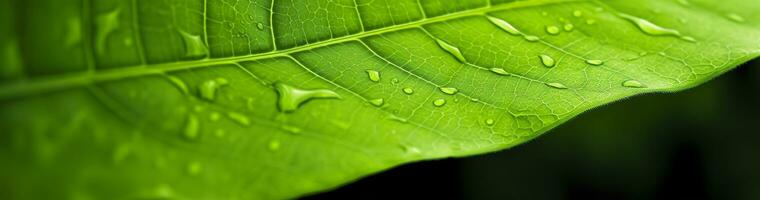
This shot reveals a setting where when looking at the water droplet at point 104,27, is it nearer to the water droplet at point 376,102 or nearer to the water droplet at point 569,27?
the water droplet at point 376,102

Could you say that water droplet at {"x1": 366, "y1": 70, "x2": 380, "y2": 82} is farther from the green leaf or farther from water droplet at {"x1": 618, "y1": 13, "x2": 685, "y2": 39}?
water droplet at {"x1": 618, "y1": 13, "x2": 685, "y2": 39}

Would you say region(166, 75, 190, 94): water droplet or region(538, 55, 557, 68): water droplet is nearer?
region(166, 75, 190, 94): water droplet

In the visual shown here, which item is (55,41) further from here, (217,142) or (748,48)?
(748,48)

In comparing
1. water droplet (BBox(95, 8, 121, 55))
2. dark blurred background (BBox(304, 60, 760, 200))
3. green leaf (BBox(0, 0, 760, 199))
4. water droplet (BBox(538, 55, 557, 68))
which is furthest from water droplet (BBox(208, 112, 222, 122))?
dark blurred background (BBox(304, 60, 760, 200))

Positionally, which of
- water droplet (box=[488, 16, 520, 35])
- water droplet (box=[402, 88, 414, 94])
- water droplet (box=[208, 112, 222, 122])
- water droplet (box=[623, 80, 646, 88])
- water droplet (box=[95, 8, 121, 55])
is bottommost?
water droplet (box=[623, 80, 646, 88])

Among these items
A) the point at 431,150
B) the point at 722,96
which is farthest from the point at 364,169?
the point at 722,96

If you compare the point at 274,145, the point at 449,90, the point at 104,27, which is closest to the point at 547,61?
the point at 449,90

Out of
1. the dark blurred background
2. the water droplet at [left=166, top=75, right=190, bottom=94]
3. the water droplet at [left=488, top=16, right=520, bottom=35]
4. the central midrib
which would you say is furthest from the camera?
the dark blurred background
